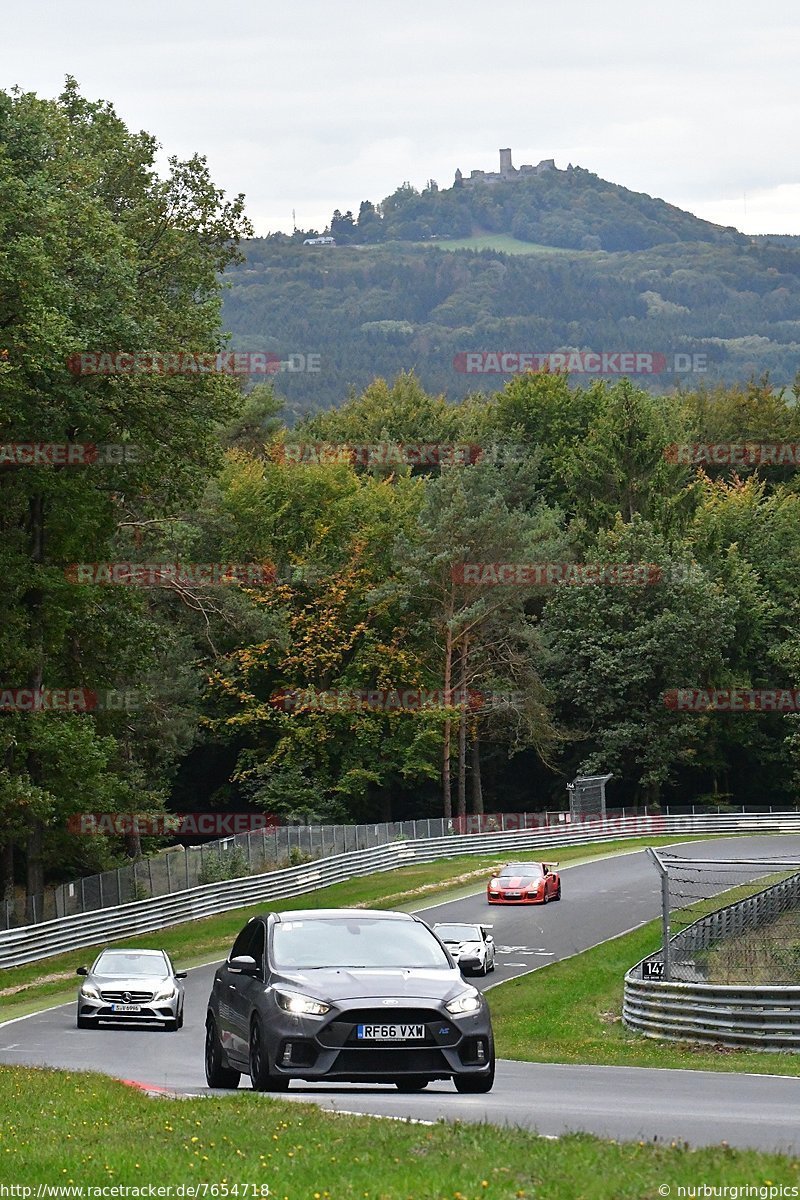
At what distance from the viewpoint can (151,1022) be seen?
26.0m

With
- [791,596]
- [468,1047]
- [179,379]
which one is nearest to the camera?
[468,1047]

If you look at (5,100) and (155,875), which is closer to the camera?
(5,100)

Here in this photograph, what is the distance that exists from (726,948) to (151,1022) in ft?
29.5

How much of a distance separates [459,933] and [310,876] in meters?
18.3

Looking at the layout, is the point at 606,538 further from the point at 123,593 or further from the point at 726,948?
the point at 726,948

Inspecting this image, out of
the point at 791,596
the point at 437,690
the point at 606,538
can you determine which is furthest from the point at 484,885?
the point at 791,596

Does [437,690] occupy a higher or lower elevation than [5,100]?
lower

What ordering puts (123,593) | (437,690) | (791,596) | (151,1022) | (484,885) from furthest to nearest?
(791,596) < (437,690) < (484,885) < (123,593) < (151,1022)

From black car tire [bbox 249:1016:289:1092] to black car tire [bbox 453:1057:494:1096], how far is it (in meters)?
1.30

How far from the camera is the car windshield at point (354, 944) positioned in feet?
41.7

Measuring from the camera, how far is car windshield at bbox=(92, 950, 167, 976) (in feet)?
87.1

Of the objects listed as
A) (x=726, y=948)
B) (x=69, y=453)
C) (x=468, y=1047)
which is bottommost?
(x=726, y=948)
